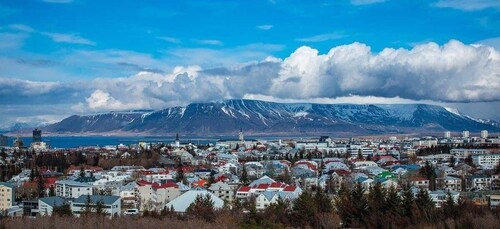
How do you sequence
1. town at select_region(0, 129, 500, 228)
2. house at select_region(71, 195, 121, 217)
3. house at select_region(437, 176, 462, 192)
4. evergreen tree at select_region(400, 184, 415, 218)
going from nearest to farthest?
evergreen tree at select_region(400, 184, 415, 218)
town at select_region(0, 129, 500, 228)
house at select_region(71, 195, 121, 217)
house at select_region(437, 176, 462, 192)

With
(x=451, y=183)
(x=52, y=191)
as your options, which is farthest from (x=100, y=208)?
(x=451, y=183)

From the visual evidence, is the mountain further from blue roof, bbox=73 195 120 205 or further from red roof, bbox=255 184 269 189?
blue roof, bbox=73 195 120 205

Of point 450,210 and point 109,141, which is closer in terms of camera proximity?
point 450,210

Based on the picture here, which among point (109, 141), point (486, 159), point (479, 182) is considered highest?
point (109, 141)

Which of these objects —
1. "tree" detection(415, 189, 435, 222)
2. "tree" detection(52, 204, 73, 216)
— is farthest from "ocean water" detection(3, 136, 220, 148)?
"tree" detection(415, 189, 435, 222)

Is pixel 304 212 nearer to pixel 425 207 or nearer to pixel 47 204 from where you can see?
pixel 425 207

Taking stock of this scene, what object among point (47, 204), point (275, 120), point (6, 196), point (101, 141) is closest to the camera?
point (47, 204)

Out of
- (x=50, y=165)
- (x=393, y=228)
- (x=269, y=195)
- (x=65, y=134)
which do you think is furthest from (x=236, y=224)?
(x=65, y=134)
